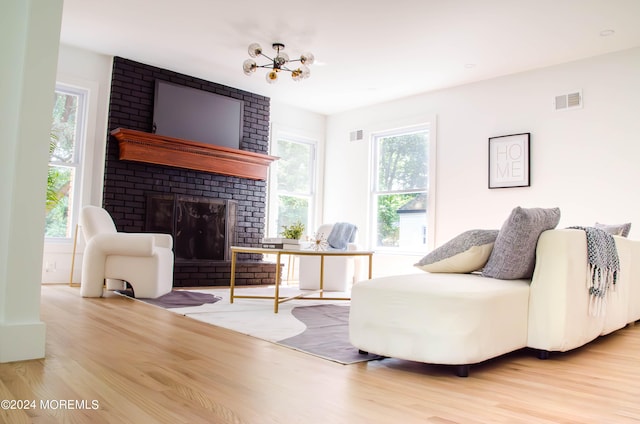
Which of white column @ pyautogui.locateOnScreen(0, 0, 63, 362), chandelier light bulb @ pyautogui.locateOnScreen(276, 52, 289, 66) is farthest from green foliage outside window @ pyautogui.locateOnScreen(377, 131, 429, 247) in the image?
white column @ pyautogui.locateOnScreen(0, 0, 63, 362)

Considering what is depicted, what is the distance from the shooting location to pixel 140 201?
18.2ft

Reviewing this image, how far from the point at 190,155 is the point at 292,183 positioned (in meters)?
1.92

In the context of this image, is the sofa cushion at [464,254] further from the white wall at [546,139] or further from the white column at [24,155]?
the white wall at [546,139]

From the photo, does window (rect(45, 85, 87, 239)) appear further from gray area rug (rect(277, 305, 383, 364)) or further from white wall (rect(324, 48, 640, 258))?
white wall (rect(324, 48, 640, 258))

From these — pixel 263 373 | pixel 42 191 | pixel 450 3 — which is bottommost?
pixel 263 373

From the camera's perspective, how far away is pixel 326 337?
2795mm

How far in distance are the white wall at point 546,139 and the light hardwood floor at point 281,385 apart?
8.61 feet

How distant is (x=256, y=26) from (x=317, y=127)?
313cm

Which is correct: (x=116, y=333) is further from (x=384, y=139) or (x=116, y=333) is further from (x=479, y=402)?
(x=384, y=139)

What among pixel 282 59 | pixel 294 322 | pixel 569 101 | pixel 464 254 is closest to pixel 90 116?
pixel 282 59

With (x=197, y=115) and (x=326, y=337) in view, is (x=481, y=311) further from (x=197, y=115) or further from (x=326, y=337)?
(x=197, y=115)

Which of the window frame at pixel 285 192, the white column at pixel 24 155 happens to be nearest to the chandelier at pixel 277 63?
the window frame at pixel 285 192

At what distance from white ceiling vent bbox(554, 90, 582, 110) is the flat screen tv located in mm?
3820

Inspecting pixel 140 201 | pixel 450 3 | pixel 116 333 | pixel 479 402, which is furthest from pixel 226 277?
pixel 479 402
